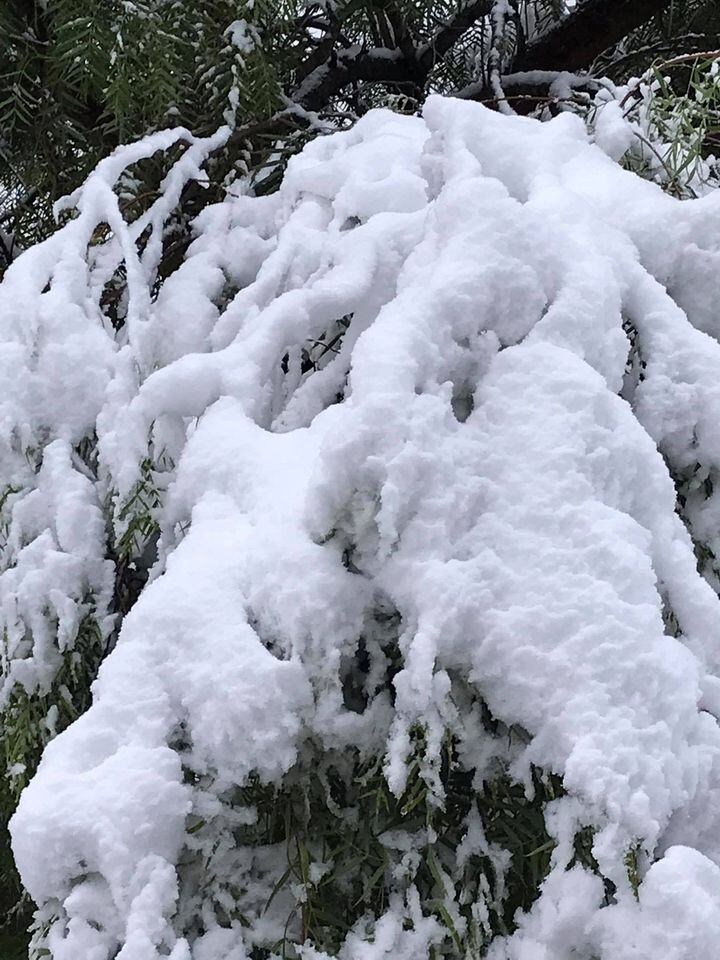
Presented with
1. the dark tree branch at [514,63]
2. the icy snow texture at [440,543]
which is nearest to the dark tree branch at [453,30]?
the dark tree branch at [514,63]

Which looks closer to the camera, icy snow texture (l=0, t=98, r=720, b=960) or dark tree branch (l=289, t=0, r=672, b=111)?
icy snow texture (l=0, t=98, r=720, b=960)

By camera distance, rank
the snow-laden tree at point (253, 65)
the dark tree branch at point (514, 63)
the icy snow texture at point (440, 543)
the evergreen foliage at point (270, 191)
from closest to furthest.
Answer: the icy snow texture at point (440, 543) → the evergreen foliage at point (270, 191) → the snow-laden tree at point (253, 65) → the dark tree branch at point (514, 63)

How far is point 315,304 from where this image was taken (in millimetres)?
1076

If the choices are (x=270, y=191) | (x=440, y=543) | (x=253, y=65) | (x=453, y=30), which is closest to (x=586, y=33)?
(x=453, y=30)

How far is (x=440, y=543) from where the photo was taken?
2.74ft

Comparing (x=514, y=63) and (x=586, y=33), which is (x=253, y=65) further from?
(x=586, y=33)

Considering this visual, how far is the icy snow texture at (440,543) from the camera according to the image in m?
0.77

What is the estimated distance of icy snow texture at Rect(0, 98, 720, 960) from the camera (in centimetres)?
77

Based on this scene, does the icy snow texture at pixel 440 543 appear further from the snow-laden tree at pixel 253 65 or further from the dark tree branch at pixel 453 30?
the dark tree branch at pixel 453 30

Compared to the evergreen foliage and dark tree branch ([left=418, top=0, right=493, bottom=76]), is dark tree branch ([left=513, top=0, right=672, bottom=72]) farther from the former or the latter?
dark tree branch ([left=418, top=0, right=493, bottom=76])

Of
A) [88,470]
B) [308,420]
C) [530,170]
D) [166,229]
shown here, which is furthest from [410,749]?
[166,229]

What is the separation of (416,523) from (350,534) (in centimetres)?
7

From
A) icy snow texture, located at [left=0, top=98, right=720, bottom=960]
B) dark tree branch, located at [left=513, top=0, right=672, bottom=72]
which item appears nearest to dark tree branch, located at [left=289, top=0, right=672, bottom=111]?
dark tree branch, located at [left=513, top=0, right=672, bottom=72]

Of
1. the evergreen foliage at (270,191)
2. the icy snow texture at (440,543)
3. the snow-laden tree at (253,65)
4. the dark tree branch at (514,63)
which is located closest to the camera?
the icy snow texture at (440,543)
